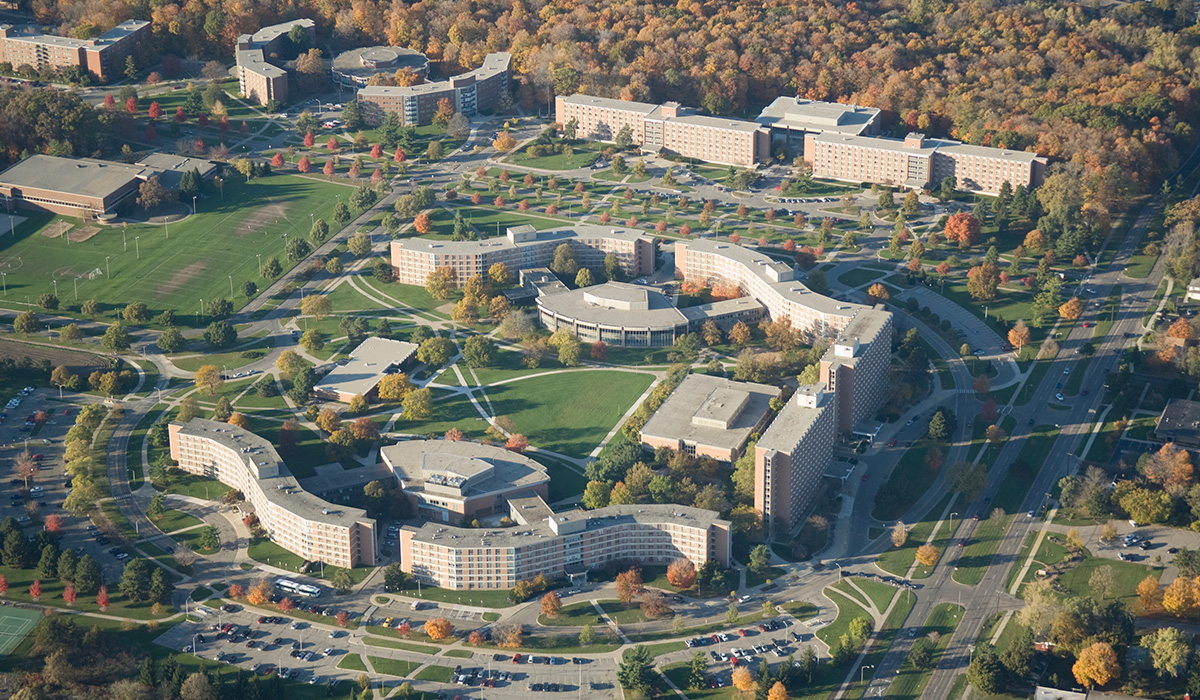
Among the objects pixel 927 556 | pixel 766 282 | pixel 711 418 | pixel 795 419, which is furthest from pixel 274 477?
pixel 766 282

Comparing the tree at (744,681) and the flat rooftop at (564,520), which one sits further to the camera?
the flat rooftop at (564,520)

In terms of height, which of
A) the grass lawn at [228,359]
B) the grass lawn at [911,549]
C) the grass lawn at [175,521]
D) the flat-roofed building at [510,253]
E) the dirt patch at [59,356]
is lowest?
the grass lawn at [911,549]

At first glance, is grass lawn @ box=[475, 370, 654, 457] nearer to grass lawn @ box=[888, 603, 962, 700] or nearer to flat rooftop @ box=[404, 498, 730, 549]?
flat rooftop @ box=[404, 498, 730, 549]

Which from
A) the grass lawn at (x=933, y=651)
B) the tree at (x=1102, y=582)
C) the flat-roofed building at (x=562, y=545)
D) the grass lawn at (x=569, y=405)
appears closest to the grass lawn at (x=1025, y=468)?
the tree at (x=1102, y=582)

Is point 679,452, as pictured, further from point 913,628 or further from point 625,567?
point 913,628

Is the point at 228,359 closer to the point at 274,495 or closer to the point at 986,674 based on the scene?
the point at 274,495

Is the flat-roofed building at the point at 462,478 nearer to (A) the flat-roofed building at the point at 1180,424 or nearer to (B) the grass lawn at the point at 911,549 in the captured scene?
(B) the grass lawn at the point at 911,549

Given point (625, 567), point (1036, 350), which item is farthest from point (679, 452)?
point (1036, 350)
